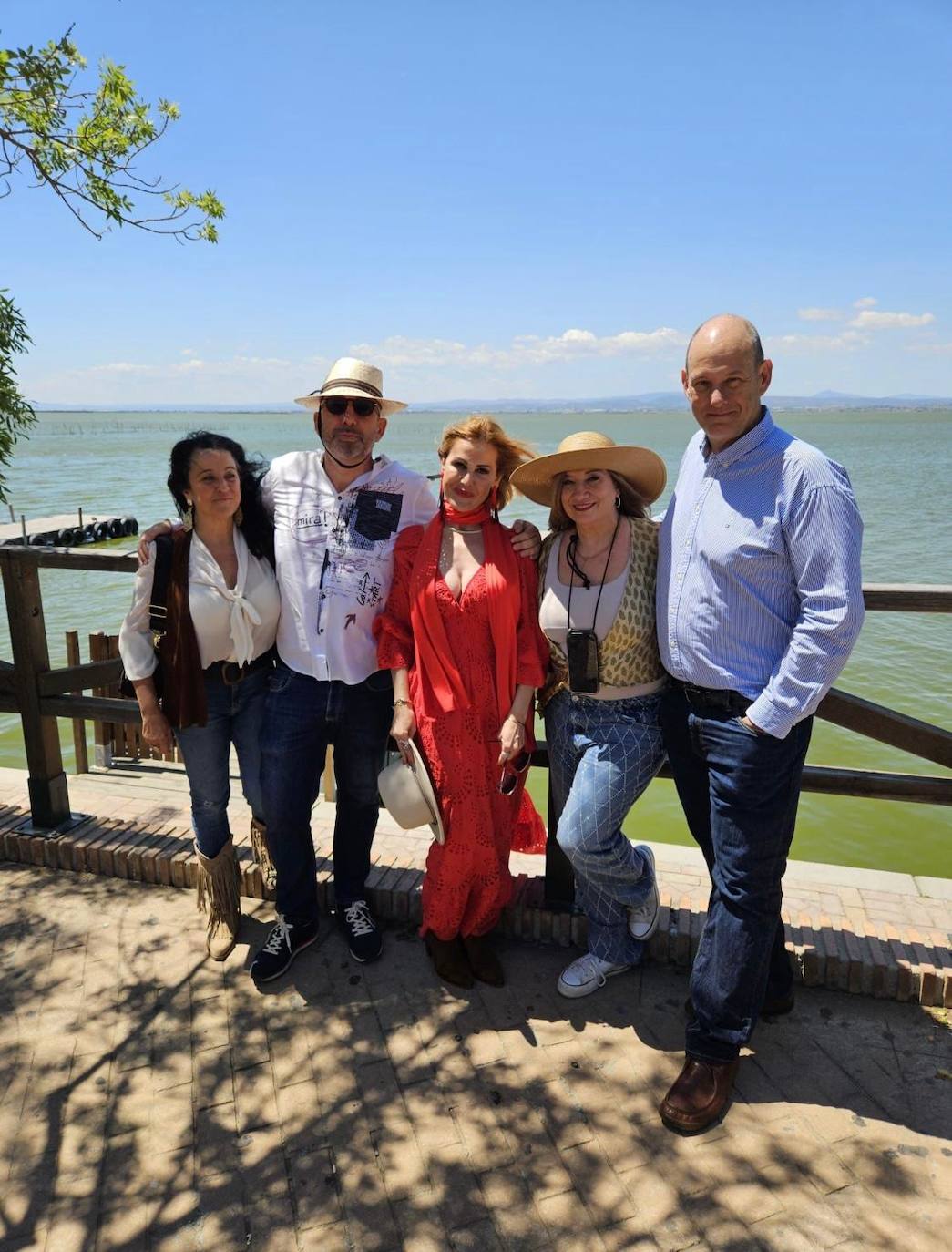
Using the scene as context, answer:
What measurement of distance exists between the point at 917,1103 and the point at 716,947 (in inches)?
33.1

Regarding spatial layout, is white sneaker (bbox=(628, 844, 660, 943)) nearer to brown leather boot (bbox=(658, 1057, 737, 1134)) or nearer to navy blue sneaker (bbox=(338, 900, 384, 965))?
brown leather boot (bbox=(658, 1057, 737, 1134))

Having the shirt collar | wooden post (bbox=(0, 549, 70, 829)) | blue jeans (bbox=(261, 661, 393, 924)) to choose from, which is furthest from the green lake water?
wooden post (bbox=(0, 549, 70, 829))

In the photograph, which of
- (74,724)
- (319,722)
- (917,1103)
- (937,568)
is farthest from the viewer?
(937,568)

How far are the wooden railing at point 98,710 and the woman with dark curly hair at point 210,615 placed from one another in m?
0.61

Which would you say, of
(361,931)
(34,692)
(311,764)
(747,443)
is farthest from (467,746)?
(34,692)

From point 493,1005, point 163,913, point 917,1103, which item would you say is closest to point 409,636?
point 493,1005

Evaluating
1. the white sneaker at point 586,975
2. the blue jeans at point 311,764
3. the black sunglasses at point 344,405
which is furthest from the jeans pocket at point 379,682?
the white sneaker at point 586,975

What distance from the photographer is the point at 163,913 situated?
3.87 metres

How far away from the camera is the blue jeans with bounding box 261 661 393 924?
3.34m

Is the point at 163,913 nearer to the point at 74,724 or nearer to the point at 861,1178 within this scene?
the point at 861,1178

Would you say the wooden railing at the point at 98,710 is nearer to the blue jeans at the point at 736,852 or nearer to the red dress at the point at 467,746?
the red dress at the point at 467,746

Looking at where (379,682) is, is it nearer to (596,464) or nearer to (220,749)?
(220,749)

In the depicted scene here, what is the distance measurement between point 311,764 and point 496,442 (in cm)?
149

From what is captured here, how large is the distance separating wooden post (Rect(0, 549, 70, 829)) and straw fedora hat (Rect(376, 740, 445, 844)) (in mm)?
1945
